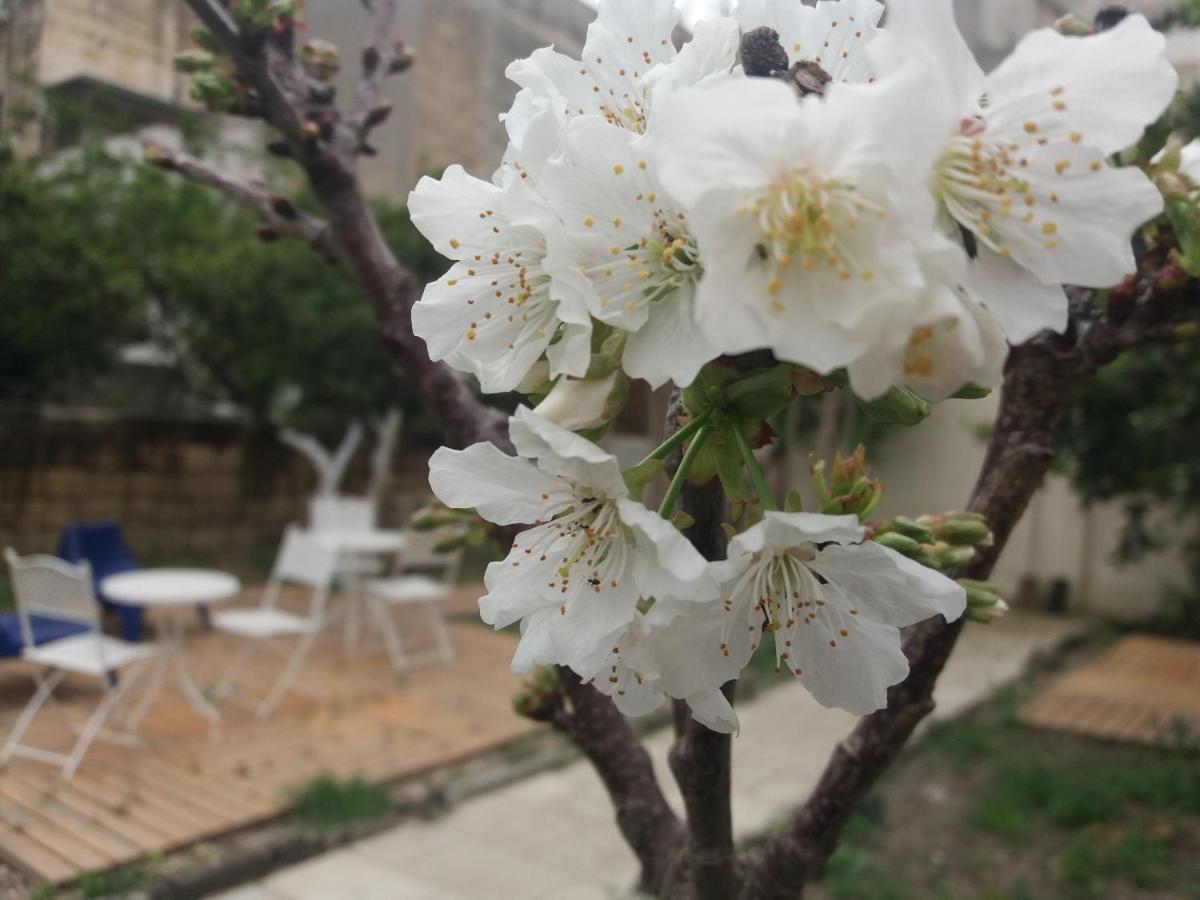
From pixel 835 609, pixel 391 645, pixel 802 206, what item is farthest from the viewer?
pixel 391 645

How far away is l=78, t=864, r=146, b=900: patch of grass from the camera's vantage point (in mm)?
3116

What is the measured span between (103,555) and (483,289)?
6027mm

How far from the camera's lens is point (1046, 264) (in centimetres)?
63

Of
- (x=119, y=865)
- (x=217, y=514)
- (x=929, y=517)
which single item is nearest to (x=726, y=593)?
(x=929, y=517)

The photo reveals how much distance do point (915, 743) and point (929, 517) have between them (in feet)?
14.5

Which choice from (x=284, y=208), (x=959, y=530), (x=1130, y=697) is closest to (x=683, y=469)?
(x=959, y=530)

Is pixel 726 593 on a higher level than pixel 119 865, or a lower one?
higher

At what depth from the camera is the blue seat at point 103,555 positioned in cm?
571

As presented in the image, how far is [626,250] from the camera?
2.34 ft

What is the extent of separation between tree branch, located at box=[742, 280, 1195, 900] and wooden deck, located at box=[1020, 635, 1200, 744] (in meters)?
4.61

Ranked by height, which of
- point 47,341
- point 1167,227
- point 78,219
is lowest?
point 47,341

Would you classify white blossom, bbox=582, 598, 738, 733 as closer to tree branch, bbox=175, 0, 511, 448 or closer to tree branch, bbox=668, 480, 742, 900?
tree branch, bbox=668, 480, 742, 900

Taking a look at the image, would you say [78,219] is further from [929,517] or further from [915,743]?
[929,517]

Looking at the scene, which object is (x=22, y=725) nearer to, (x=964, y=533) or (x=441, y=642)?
(x=441, y=642)
